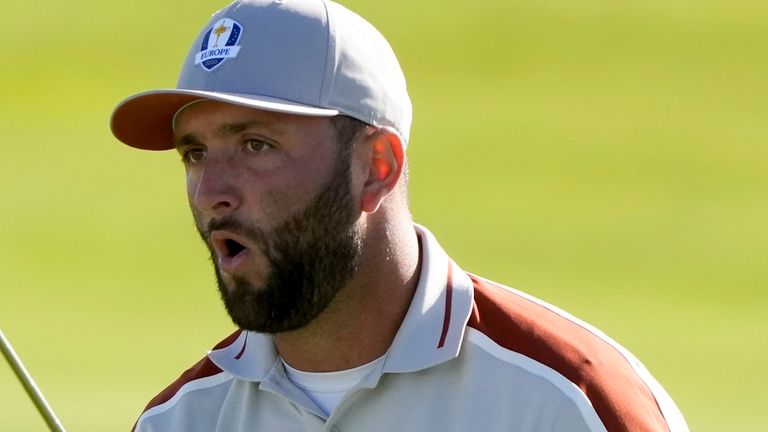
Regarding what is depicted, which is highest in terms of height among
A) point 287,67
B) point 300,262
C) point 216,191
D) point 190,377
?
point 287,67

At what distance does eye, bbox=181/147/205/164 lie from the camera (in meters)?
2.37

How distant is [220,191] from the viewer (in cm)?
230

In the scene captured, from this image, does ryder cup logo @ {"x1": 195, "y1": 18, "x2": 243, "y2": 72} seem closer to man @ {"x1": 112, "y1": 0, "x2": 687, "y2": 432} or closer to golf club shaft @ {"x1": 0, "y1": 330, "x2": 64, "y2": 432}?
man @ {"x1": 112, "y1": 0, "x2": 687, "y2": 432}

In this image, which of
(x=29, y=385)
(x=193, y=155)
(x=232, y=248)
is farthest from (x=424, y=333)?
(x=29, y=385)

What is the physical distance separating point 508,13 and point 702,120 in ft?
3.55

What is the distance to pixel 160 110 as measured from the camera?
8.01 ft

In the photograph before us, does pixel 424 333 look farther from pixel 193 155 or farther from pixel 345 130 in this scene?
pixel 193 155

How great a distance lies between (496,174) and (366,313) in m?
5.24

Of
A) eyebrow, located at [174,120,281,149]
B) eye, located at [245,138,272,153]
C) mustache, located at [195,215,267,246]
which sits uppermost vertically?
eyebrow, located at [174,120,281,149]

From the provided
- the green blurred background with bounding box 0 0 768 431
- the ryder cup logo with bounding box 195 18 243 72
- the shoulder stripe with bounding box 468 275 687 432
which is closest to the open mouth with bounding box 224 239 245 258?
the ryder cup logo with bounding box 195 18 243 72

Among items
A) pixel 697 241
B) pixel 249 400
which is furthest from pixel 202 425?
pixel 697 241

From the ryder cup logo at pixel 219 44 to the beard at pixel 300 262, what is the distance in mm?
221

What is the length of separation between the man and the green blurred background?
13.3 ft

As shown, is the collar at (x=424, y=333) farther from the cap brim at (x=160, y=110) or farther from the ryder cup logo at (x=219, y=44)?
the ryder cup logo at (x=219, y=44)
